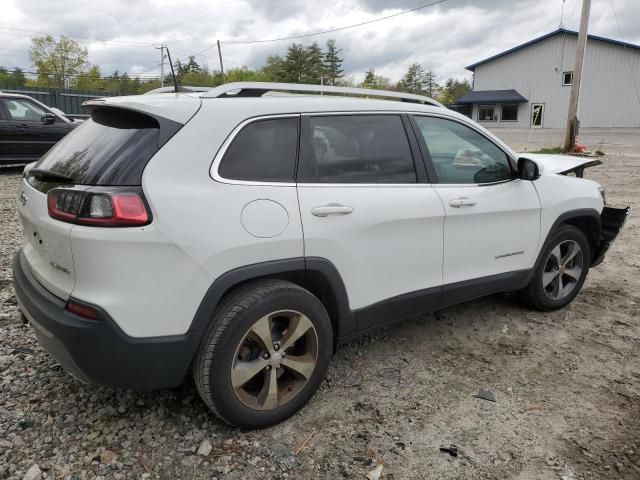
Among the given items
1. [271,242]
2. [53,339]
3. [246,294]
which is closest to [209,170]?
[271,242]

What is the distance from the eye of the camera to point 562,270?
417cm

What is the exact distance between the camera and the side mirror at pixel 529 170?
360 cm

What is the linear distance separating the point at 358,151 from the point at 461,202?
809 mm

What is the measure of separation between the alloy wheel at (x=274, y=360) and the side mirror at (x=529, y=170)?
2.02 meters

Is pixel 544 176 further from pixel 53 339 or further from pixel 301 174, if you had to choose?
pixel 53 339

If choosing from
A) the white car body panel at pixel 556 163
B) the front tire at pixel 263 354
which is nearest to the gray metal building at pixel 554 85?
the white car body panel at pixel 556 163

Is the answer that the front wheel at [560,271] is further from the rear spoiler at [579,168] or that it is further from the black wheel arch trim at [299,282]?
the black wheel arch trim at [299,282]

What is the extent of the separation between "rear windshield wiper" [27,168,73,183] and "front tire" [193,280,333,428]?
953 millimetres

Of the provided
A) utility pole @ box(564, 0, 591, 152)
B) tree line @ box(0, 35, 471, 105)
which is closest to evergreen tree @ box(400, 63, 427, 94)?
tree line @ box(0, 35, 471, 105)

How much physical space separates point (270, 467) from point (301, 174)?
1.44 meters

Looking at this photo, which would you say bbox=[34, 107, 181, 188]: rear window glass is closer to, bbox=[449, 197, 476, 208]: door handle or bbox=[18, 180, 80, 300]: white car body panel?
bbox=[18, 180, 80, 300]: white car body panel

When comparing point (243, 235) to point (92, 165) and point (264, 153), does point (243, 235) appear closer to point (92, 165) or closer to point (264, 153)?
point (264, 153)

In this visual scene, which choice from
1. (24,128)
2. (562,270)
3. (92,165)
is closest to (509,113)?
(24,128)

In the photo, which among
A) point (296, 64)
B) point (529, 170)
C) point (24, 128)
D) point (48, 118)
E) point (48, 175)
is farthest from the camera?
point (296, 64)
